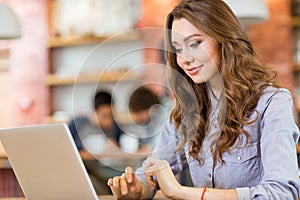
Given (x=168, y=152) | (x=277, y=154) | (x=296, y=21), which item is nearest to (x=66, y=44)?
(x=296, y=21)

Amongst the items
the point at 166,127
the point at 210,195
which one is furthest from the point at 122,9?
the point at 210,195

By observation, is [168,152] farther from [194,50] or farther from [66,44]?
[66,44]

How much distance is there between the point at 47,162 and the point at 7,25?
2391 mm

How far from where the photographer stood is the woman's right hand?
180 cm

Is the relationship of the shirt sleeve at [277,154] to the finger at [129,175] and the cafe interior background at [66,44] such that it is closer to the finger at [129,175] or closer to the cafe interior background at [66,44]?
the finger at [129,175]

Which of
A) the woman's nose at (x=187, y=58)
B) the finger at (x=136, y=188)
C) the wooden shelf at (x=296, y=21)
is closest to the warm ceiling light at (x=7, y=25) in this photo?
the finger at (x=136, y=188)

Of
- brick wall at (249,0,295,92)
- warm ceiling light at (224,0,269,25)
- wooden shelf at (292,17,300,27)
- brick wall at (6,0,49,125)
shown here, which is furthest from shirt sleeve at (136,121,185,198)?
brick wall at (6,0,49,125)

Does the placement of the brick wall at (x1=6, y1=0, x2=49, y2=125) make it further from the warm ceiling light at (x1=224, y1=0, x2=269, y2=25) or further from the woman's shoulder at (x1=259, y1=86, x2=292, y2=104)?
the woman's shoulder at (x1=259, y1=86, x2=292, y2=104)

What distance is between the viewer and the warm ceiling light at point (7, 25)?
380 centimetres

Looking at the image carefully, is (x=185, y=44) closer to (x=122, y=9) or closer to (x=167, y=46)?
(x=167, y=46)

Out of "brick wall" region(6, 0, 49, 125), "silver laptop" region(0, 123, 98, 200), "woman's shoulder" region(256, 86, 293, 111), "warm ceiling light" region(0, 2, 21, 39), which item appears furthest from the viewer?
"brick wall" region(6, 0, 49, 125)

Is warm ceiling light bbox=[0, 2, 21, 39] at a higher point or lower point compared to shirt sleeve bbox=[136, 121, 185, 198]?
lower

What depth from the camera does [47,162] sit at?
5.17 feet

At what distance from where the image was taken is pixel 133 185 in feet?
6.09
